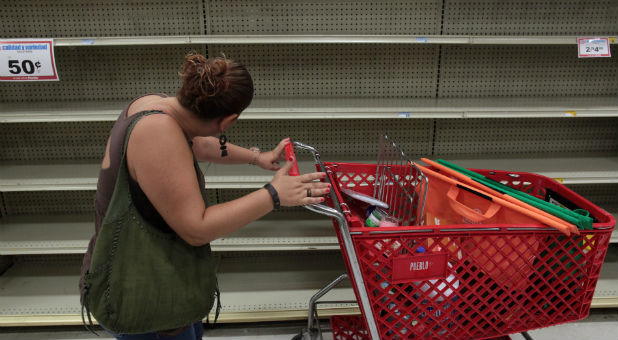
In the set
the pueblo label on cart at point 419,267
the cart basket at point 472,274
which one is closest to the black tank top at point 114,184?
the cart basket at point 472,274

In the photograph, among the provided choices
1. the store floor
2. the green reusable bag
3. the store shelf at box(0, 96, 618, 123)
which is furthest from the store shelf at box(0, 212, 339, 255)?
the green reusable bag

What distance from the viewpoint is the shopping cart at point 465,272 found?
1.39 metres

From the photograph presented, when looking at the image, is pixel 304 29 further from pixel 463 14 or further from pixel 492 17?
pixel 492 17

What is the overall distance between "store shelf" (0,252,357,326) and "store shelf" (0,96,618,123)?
1.02m

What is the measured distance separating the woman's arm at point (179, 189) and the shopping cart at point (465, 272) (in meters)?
0.21

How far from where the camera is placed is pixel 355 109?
7.46 feet

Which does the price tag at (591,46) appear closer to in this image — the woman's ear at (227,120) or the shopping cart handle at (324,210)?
the shopping cart handle at (324,210)

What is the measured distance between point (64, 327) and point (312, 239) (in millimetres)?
1528

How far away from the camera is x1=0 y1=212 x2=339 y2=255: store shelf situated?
92.3 inches

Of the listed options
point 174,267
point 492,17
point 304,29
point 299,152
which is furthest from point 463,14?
point 174,267

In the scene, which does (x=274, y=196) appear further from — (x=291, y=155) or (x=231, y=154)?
(x=231, y=154)

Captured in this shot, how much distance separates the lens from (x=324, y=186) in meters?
1.23

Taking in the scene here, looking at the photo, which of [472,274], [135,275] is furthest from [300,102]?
[135,275]

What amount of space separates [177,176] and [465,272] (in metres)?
1.01
